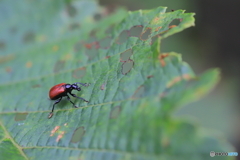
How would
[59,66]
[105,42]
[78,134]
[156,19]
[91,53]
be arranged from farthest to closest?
[59,66] → [105,42] → [91,53] → [156,19] → [78,134]

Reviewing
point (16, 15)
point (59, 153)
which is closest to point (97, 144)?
point (59, 153)

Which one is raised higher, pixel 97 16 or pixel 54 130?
pixel 97 16

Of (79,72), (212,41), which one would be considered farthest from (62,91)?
(212,41)

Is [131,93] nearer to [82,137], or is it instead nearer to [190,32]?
[82,137]

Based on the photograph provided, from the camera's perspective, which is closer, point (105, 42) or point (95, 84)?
point (95, 84)

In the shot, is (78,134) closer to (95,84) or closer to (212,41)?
(95,84)

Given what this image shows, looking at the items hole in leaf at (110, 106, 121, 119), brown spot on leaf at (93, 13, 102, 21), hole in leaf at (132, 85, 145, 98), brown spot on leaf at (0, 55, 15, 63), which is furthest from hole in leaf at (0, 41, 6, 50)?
hole in leaf at (132, 85, 145, 98)
